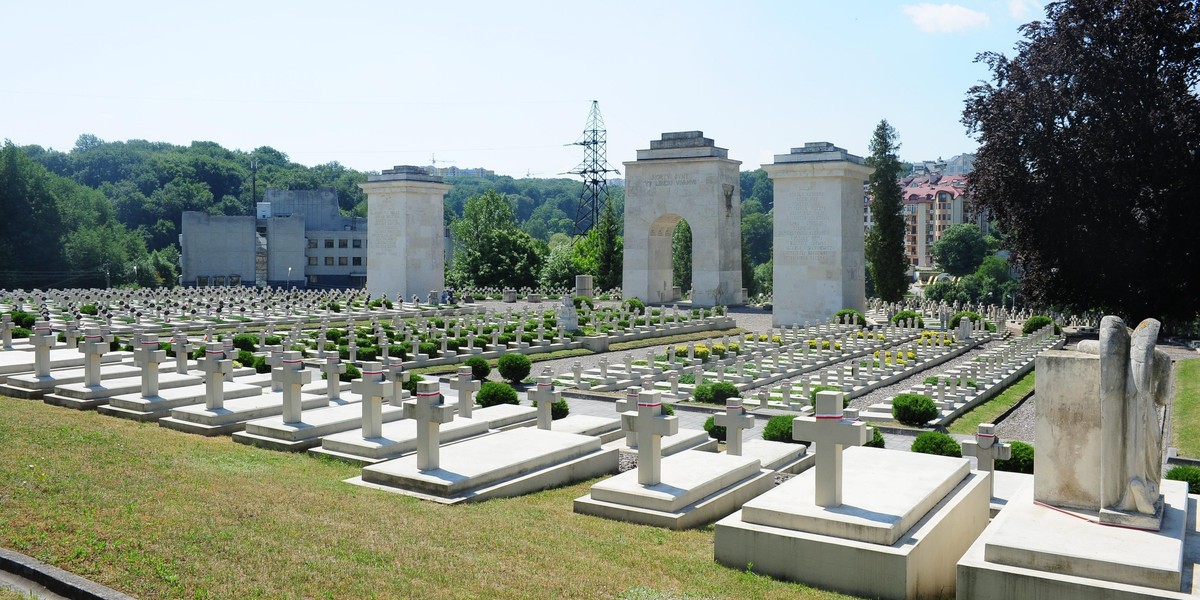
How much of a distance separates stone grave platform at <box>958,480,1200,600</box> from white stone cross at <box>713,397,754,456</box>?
3.69 metres

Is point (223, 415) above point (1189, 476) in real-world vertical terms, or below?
above

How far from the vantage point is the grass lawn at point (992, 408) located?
16.0 metres

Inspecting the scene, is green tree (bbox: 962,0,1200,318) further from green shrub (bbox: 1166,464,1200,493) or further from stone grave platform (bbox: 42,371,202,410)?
stone grave platform (bbox: 42,371,202,410)

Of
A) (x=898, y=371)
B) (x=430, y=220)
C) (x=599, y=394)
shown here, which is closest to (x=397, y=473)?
(x=599, y=394)

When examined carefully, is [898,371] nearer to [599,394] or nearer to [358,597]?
[599,394]

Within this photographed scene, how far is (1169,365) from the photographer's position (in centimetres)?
669

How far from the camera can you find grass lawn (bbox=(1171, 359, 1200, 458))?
45.4 ft

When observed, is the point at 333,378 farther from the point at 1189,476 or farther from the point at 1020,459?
the point at 1189,476

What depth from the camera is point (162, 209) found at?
93.4 meters

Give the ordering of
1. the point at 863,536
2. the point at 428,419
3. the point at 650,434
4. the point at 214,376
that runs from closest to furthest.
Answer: the point at 863,536, the point at 650,434, the point at 428,419, the point at 214,376

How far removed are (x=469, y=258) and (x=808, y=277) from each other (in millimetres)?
25632

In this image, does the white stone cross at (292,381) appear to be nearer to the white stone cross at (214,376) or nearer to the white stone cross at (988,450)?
the white stone cross at (214,376)

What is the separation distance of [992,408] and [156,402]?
1405 cm

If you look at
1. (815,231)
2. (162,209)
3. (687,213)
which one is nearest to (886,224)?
(687,213)
